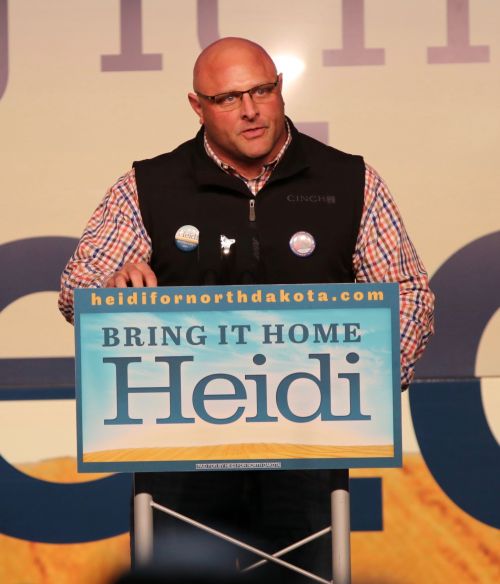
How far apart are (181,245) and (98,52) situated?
4.07ft

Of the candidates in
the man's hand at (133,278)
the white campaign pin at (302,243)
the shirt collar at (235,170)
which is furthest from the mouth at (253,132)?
the man's hand at (133,278)

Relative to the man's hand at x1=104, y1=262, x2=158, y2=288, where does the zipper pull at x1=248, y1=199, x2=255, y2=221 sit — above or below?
above

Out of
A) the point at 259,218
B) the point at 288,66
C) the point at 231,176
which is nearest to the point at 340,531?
the point at 259,218

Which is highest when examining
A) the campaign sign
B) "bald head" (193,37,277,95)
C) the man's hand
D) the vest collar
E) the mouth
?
"bald head" (193,37,277,95)

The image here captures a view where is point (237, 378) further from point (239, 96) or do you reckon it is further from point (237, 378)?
point (239, 96)

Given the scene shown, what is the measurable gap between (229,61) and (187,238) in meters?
0.41

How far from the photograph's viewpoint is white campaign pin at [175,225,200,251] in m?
2.52

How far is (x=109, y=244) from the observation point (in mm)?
2547

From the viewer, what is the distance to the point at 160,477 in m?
2.32

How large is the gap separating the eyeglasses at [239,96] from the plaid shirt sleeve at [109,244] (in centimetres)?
28

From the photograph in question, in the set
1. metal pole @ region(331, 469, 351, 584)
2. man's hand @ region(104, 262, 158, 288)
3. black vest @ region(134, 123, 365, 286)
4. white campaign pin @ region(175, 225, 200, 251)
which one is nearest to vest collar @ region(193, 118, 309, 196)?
black vest @ region(134, 123, 365, 286)

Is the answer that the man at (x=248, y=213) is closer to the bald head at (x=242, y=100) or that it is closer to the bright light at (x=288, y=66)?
the bald head at (x=242, y=100)

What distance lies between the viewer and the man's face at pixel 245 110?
2520 mm

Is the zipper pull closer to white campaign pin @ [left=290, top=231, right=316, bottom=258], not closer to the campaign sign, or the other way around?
white campaign pin @ [left=290, top=231, right=316, bottom=258]
